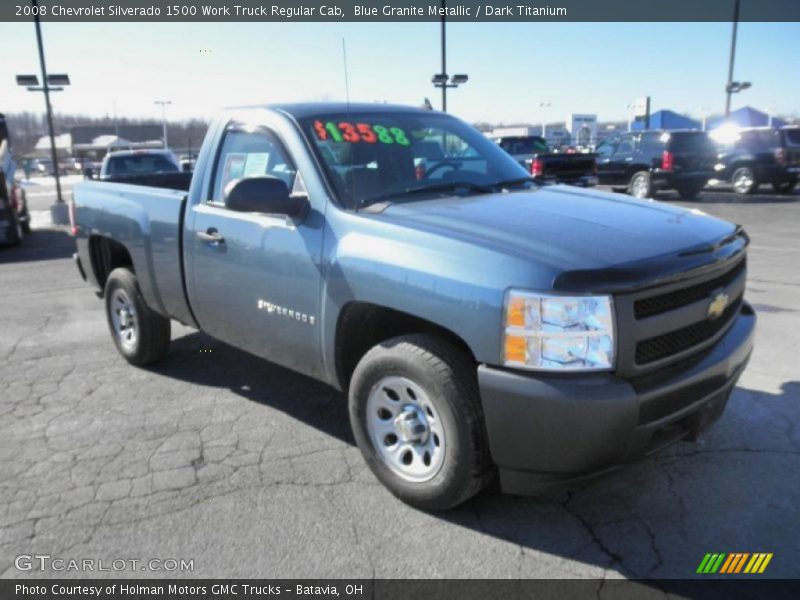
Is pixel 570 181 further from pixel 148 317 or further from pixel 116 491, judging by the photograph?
pixel 116 491

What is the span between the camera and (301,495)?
11.0ft

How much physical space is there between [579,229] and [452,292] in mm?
712

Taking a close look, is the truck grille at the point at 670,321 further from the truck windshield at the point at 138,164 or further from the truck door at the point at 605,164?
the truck door at the point at 605,164

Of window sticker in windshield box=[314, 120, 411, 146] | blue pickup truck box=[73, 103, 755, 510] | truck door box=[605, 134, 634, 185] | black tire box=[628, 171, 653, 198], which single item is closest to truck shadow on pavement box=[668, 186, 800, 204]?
black tire box=[628, 171, 653, 198]

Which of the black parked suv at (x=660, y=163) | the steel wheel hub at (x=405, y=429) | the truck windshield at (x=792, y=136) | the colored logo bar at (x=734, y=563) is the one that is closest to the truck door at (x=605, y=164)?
the black parked suv at (x=660, y=163)

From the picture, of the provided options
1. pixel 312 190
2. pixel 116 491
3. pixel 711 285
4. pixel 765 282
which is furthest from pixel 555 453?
pixel 765 282

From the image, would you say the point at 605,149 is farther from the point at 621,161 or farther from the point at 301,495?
the point at 301,495

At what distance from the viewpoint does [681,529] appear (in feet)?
9.72

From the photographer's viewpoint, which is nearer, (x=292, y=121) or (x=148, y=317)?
(x=292, y=121)

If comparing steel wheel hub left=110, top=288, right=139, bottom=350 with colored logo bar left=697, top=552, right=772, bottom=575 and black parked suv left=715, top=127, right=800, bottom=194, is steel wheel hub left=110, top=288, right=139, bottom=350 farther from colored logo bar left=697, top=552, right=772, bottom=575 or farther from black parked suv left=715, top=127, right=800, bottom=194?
black parked suv left=715, top=127, right=800, bottom=194

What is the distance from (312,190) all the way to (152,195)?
175cm

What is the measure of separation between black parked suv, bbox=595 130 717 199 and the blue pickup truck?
15.1m

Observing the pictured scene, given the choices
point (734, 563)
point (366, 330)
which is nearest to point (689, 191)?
point (366, 330)

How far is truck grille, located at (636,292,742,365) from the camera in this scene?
2.68 meters
